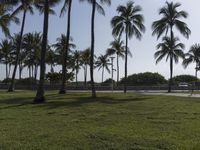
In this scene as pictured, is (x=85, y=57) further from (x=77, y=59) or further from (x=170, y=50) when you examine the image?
(x=170, y=50)

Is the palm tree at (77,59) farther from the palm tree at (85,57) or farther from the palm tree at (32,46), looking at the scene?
the palm tree at (32,46)

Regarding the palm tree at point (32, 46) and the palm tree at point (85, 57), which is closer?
the palm tree at point (32, 46)

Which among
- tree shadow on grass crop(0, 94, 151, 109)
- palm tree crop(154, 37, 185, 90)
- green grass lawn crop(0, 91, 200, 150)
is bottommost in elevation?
green grass lawn crop(0, 91, 200, 150)

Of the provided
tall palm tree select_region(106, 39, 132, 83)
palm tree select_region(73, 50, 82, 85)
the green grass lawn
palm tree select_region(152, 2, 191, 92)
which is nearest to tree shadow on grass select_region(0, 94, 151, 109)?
the green grass lawn

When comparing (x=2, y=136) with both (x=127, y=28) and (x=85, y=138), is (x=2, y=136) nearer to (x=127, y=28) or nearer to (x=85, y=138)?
(x=85, y=138)

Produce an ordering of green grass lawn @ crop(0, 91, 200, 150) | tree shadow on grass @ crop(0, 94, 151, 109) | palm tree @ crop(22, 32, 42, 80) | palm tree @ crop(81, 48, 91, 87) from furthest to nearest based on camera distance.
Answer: palm tree @ crop(81, 48, 91, 87)
palm tree @ crop(22, 32, 42, 80)
tree shadow on grass @ crop(0, 94, 151, 109)
green grass lawn @ crop(0, 91, 200, 150)

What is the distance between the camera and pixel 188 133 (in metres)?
10.6

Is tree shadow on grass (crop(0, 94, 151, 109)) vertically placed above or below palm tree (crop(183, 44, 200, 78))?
below

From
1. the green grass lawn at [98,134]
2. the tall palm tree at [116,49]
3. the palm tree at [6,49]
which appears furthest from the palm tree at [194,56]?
the green grass lawn at [98,134]

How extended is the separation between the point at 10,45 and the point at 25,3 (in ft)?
105

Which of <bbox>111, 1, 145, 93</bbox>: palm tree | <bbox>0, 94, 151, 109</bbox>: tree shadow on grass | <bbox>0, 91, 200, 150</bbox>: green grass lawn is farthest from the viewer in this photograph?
<bbox>111, 1, 145, 93</bbox>: palm tree

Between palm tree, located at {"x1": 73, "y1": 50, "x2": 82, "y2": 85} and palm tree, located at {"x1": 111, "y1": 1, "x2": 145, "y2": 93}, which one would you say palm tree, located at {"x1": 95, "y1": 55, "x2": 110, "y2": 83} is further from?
palm tree, located at {"x1": 111, "y1": 1, "x2": 145, "y2": 93}

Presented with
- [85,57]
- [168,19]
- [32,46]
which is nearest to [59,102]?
[168,19]

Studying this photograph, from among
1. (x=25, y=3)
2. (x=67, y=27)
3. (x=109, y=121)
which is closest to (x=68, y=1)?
(x=67, y=27)
